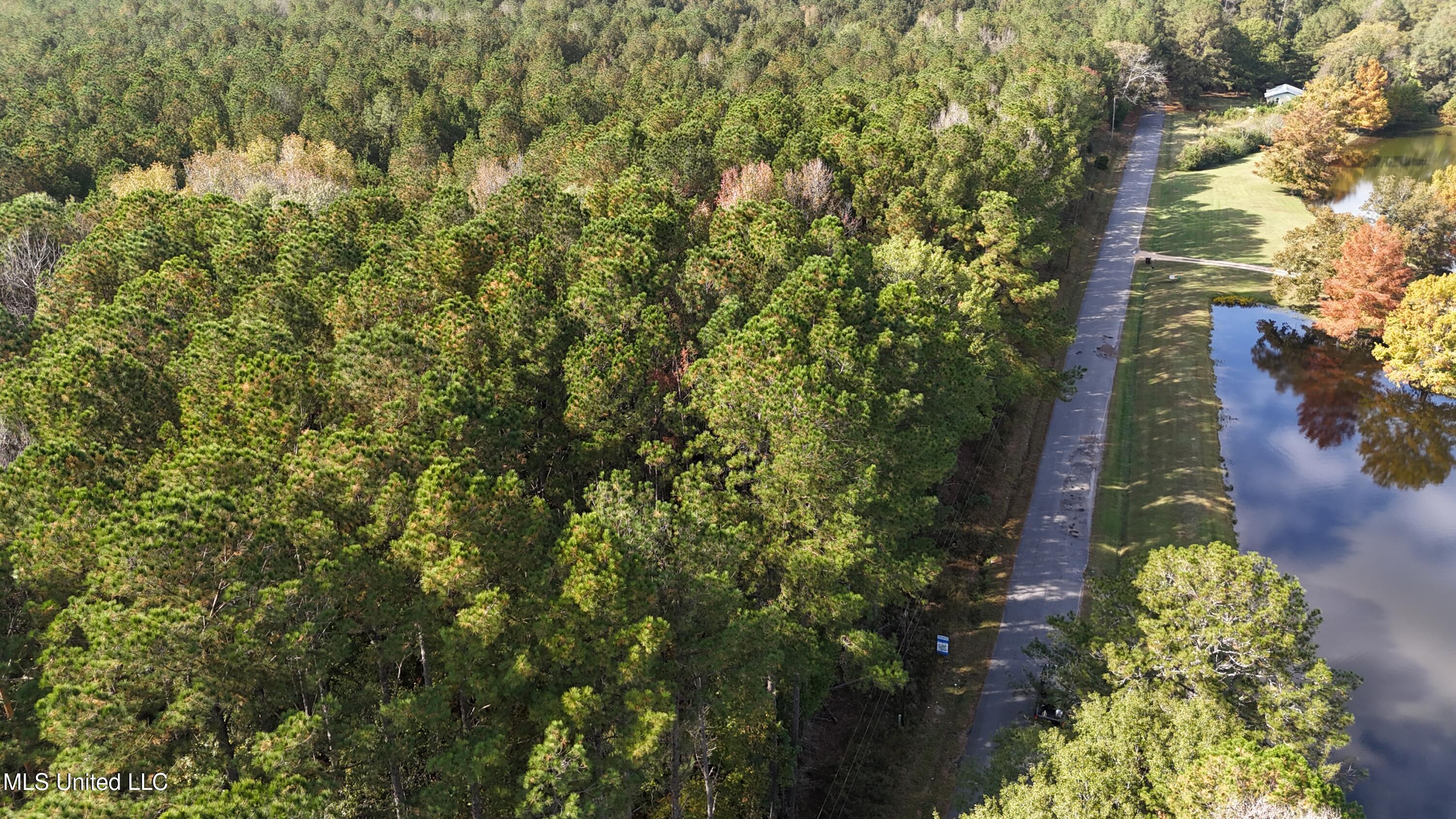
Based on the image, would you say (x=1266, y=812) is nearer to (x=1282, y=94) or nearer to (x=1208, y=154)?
(x=1208, y=154)

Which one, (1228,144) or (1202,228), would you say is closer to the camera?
(1202,228)

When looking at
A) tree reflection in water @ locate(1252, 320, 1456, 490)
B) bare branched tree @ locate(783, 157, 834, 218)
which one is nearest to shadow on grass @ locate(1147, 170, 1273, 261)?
tree reflection in water @ locate(1252, 320, 1456, 490)

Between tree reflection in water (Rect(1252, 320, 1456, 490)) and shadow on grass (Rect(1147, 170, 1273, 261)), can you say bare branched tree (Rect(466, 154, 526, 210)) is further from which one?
shadow on grass (Rect(1147, 170, 1273, 261))

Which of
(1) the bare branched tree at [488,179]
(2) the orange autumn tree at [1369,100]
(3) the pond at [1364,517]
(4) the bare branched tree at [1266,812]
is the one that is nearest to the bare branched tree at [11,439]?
(1) the bare branched tree at [488,179]

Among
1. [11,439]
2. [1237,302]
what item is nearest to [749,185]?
[11,439]

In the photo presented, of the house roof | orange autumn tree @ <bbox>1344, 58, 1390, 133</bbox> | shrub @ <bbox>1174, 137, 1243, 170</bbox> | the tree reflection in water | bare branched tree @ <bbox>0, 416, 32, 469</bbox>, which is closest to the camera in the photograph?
bare branched tree @ <bbox>0, 416, 32, 469</bbox>

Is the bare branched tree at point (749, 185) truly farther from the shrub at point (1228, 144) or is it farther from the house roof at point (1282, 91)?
the house roof at point (1282, 91)
